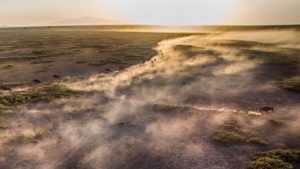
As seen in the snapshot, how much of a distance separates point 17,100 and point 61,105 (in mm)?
3677

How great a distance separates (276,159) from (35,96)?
57.9 ft

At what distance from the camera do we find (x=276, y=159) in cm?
1288

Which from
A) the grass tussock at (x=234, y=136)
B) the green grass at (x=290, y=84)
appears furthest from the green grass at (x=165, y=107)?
the green grass at (x=290, y=84)

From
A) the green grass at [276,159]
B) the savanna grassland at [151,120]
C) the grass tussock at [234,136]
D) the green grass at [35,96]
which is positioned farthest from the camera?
the green grass at [35,96]

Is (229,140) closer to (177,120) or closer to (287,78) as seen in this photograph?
(177,120)

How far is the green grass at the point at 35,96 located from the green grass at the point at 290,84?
18018mm

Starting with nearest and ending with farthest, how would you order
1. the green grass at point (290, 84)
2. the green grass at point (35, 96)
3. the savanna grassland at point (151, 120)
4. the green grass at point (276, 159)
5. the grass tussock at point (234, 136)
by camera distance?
the green grass at point (276, 159), the savanna grassland at point (151, 120), the grass tussock at point (234, 136), the green grass at point (35, 96), the green grass at point (290, 84)

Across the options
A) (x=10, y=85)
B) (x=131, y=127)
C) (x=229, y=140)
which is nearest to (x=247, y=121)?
(x=229, y=140)

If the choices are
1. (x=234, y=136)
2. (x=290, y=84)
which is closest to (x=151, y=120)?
(x=234, y=136)

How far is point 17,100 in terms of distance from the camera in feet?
71.9

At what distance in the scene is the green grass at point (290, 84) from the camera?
82.3 ft

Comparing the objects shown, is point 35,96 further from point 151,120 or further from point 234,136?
point 234,136

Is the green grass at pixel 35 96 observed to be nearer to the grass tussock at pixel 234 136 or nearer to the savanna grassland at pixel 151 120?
the savanna grassland at pixel 151 120

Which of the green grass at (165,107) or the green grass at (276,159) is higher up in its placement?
the green grass at (165,107)
